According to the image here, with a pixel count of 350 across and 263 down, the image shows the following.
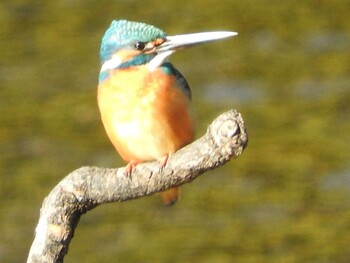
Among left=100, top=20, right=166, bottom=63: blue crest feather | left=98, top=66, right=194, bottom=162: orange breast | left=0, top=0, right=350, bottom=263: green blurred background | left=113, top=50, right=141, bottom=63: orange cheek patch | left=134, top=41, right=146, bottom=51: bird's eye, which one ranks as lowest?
left=0, top=0, right=350, bottom=263: green blurred background

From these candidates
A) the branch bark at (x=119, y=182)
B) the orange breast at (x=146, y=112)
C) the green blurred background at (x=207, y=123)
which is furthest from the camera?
the green blurred background at (x=207, y=123)

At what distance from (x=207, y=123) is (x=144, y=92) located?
3.81 m

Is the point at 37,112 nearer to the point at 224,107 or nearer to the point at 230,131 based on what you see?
the point at 224,107

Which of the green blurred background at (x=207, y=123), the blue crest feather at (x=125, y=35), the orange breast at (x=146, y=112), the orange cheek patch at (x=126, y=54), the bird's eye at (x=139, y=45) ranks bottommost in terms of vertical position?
the green blurred background at (x=207, y=123)

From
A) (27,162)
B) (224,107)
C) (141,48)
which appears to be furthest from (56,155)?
(141,48)

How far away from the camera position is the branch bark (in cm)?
217

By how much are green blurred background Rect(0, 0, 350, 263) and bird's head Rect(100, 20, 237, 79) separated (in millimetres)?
3409

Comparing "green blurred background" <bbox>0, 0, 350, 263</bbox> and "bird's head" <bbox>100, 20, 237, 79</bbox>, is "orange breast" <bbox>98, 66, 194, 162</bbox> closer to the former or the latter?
"bird's head" <bbox>100, 20, 237, 79</bbox>

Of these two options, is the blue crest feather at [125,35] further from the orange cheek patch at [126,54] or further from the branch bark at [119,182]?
the branch bark at [119,182]

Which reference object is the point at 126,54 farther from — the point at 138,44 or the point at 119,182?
the point at 119,182

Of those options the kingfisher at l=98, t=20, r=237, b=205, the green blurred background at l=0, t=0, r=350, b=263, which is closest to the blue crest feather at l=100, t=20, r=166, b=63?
the kingfisher at l=98, t=20, r=237, b=205

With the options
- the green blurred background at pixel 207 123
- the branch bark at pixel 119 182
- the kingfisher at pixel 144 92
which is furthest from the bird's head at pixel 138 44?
the green blurred background at pixel 207 123

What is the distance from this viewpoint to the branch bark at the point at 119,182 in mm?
2166

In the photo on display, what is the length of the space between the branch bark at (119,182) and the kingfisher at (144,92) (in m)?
0.45
